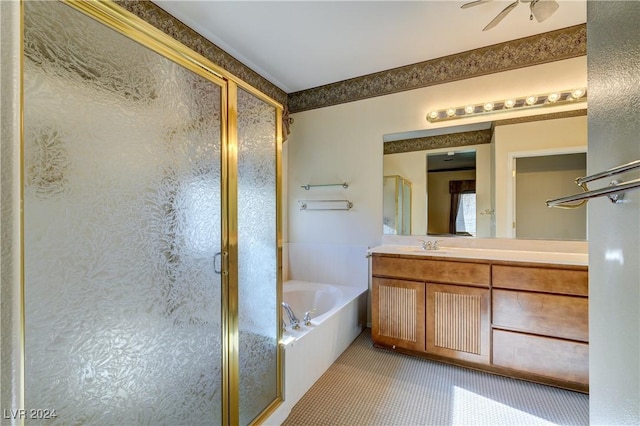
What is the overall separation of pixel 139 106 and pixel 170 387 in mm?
1043

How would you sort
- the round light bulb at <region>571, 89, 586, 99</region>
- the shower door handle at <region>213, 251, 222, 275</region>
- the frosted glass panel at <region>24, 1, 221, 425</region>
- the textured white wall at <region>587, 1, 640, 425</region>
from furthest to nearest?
the round light bulb at <region>571, 89, 586, 99</region>, the shower door handle at <region>213, 251, 222, 275</region>, the frosted glass panel at <region>24, 1, 221, 425</region>, the textured white wall at <region>587, 1, 640, 425</region>

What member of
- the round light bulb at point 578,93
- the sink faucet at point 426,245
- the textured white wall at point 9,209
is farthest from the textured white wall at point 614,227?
the round light bulb at point 578,93

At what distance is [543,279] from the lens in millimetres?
1742

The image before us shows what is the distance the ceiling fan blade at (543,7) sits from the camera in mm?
1583

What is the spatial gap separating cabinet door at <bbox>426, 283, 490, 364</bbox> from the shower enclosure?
4.39ft

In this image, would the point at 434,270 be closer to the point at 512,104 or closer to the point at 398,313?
the point at 398,313

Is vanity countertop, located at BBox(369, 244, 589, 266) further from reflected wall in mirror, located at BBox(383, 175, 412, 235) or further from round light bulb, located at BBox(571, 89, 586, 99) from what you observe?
round light bulb, located at BBox(571, 89, 586, 99)

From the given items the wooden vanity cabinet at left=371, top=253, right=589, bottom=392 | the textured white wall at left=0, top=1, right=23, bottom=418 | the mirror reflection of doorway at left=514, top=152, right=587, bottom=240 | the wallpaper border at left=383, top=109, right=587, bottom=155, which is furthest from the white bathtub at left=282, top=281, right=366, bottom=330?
the textured white wall at left=0, top=1, right=23, bottom=418

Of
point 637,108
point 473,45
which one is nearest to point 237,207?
point 637,108

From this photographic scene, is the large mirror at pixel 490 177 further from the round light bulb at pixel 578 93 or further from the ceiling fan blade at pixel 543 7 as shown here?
the ceiling fan blade at pixel 543 7

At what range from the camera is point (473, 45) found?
7.31 feet

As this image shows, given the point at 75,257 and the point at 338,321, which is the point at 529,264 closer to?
the point at 338,321

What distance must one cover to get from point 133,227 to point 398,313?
194 cm

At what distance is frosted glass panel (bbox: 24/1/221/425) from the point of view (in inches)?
28.8
